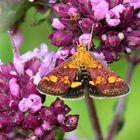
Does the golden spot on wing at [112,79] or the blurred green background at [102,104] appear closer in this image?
the golden spot on wing at [112,79]

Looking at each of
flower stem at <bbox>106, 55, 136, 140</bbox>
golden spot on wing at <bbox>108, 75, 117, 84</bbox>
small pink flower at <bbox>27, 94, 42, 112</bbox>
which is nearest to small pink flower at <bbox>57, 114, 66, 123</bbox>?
small pink flower at <bbox>27, 94, 42, 112</bbox>

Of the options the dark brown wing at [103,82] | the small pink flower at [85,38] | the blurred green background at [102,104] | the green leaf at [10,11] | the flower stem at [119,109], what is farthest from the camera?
the blurred green background at [102,104]

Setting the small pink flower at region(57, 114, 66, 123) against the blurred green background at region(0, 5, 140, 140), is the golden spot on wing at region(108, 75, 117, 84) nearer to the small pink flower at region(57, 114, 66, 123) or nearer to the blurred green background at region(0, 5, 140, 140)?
the small pink flower at region(57, 114, 66, 123)

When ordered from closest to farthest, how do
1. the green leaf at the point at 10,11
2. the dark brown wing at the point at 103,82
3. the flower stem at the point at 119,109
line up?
the dark brown wing at the point at 103,82, the green leaf at the point at 10,11, the flower stem at the point at 119,109

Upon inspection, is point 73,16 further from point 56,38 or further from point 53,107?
point 53,107

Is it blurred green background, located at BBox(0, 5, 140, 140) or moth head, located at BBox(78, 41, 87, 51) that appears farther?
blurred green background, located at BBox(0, 5, 140, 140)

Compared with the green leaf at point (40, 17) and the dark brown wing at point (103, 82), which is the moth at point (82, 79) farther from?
the green leaf at point (40, 17)

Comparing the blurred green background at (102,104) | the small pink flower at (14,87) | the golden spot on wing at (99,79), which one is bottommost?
the blurred green background at (102,104)

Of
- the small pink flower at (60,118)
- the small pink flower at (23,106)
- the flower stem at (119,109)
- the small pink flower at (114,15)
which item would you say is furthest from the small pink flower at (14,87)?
the flower stem at (119,109)
